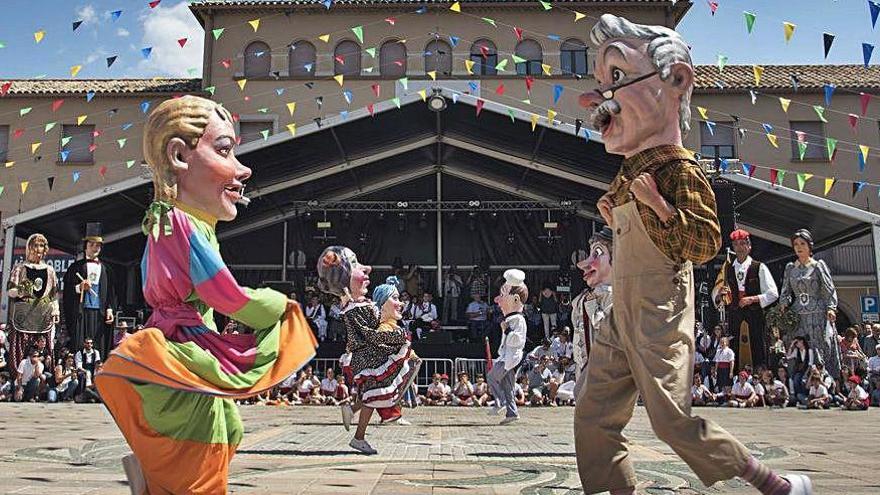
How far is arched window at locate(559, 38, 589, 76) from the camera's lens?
2545 cm

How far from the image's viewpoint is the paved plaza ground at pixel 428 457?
4000 millimetres

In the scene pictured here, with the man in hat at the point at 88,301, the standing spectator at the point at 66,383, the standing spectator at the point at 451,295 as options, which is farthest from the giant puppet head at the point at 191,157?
the standing spectator at the point at 451,295

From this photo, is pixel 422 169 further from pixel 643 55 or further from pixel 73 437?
pixel 643 55

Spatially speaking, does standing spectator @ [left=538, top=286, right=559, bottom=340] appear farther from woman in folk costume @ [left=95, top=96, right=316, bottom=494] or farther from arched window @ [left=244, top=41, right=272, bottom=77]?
woman in folk costume @ [left=95, top=96, right=316, bottom=494]

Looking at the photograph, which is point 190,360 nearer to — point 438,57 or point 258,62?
point 438,57

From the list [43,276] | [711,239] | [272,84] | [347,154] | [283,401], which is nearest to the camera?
[711,239]

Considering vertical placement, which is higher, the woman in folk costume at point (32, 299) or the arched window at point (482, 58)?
the arched window at point (482, 58)

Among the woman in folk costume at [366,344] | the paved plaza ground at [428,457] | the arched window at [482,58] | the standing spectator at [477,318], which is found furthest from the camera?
the arched window at [482,58]

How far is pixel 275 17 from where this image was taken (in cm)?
2602

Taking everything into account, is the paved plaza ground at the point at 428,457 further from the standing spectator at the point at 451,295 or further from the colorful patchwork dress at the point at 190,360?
the standing spectator at the point at 451,295

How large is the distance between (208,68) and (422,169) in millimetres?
9170

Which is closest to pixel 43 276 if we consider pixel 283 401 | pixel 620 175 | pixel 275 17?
pixel 283 401

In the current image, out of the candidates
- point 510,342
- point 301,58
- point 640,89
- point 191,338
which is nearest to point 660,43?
point 640,89

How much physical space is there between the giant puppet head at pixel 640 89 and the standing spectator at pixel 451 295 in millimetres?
17034
